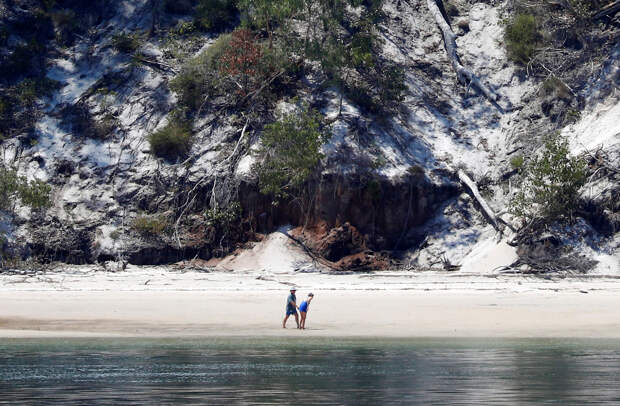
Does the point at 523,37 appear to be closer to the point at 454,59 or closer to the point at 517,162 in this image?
the point at 454,59

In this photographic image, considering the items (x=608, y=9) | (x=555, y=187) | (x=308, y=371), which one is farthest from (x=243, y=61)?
(x=308, y=371)

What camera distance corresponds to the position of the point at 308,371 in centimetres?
1415

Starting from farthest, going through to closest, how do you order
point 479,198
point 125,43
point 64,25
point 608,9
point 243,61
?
point 64,25 → point 125,43 → point 608,9 → point 243,61 → point 479,198

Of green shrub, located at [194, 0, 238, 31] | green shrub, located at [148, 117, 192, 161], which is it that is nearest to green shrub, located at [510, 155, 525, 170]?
green shrub, located at [148, 117, 192, 161]

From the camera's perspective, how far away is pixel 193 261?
1057 inches

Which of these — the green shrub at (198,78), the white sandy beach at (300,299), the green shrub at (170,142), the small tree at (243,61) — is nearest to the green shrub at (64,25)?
the green shrub at (198,78)

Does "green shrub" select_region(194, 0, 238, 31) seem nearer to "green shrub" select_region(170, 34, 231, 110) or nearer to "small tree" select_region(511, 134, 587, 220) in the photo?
"green shrub" select_region(170, 34, 231, 110)

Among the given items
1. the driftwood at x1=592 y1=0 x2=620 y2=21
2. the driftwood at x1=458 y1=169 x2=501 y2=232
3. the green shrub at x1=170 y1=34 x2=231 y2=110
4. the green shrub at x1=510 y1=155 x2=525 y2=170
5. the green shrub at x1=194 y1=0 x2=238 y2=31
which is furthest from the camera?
the green shrub at x1=194 y1=0 x2=238 y2=31

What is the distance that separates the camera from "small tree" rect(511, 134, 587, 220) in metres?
25.0

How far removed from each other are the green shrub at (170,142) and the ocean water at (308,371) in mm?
12615

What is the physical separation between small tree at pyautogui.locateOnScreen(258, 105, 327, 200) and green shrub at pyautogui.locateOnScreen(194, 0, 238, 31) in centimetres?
Answer: 739

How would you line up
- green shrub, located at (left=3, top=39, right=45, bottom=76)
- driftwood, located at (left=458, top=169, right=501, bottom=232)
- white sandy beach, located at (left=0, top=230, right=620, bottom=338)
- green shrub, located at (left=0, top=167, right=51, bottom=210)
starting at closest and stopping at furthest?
white sandy beach, located at (left=0, top=230, right=620, bottom=338), green shrub, located at (left=0, top=167, right=51, bottom=210), driftwood, located at (left=458, top=169, right=501, bottom=232), green shrub, located at (left=3, top=39, right=45, bottom=76)

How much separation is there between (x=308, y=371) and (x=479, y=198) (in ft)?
48.2

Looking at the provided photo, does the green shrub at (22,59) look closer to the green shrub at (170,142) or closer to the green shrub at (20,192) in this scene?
the green shrub at (20,192)
